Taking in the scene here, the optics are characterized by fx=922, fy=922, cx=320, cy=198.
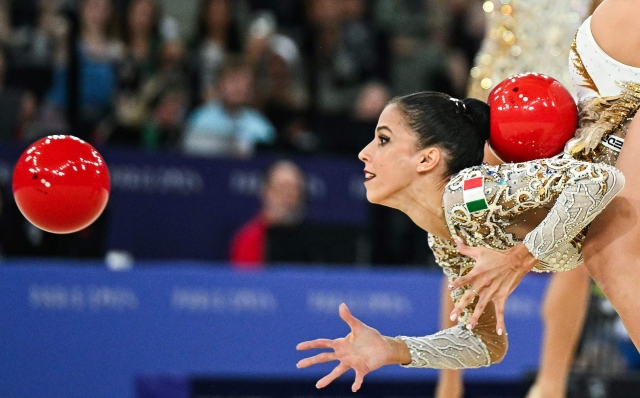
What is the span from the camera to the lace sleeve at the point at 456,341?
2.41 m

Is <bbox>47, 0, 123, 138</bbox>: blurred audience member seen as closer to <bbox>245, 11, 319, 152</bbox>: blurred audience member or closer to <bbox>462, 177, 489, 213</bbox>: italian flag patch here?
<bbox>245, 11, 319, 152</bbox>: blurred audience member

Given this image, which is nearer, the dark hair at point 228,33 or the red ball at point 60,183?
the red ball at point 60,183

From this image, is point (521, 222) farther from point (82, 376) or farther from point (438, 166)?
point (82, 376)

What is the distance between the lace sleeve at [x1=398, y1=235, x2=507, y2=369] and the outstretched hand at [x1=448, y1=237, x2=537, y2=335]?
0.28m

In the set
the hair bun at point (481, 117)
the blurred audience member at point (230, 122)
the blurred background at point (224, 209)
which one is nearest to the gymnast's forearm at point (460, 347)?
the hair bun at point (481, 117)

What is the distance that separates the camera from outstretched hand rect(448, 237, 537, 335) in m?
2.12

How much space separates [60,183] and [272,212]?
8.12 feet

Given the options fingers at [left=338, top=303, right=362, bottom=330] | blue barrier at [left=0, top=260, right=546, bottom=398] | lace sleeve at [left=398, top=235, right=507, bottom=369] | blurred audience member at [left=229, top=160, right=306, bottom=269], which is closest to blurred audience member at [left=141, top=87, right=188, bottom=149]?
blurred audience member at [left=229, top=160, right=306, bottom=269]

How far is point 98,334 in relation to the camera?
3900mm

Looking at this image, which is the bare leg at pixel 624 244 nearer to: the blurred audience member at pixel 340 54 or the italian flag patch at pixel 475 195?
the italian flag patch at pixel 475 195

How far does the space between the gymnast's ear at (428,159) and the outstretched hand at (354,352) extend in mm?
416

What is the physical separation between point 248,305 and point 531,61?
1623 millimetres

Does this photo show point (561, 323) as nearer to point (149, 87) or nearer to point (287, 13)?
point (149, 87)

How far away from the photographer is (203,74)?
577cm
